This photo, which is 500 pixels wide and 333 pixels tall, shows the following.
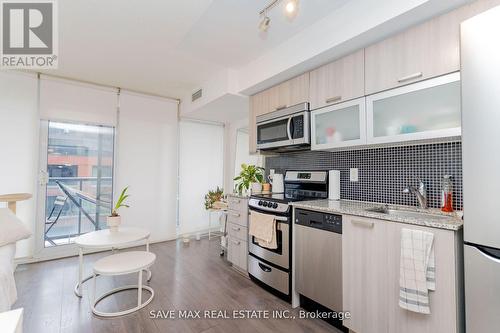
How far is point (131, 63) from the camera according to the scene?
118 inches

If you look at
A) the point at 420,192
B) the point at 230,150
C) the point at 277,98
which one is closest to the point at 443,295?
the point at 420,192

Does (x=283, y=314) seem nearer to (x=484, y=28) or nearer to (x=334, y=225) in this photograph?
(x=334, y=225)

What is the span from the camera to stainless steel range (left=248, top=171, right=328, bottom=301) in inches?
87.8

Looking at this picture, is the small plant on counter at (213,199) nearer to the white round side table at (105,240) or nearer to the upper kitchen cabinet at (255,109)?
the upper kitchen cabinet at (255,109)

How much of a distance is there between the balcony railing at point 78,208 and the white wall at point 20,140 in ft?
0.75

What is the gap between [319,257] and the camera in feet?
6.42

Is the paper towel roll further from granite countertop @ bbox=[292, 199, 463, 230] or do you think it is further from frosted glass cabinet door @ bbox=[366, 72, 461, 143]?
frosted glass cabinet door @ bbox=[366, 72, 461, 143]

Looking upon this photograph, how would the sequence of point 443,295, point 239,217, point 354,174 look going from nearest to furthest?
point 443,295 → point 354,174 → point 239,217

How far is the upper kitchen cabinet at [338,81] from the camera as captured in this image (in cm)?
199

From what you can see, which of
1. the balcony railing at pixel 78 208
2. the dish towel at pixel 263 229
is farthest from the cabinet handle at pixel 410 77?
the balcony railing at pixel 78 208

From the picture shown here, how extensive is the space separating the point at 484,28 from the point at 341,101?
102 centimetres

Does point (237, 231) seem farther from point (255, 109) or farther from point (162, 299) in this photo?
point (255, 109)

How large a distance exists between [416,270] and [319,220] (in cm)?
73

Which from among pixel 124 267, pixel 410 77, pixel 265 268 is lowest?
pixel 265 268
